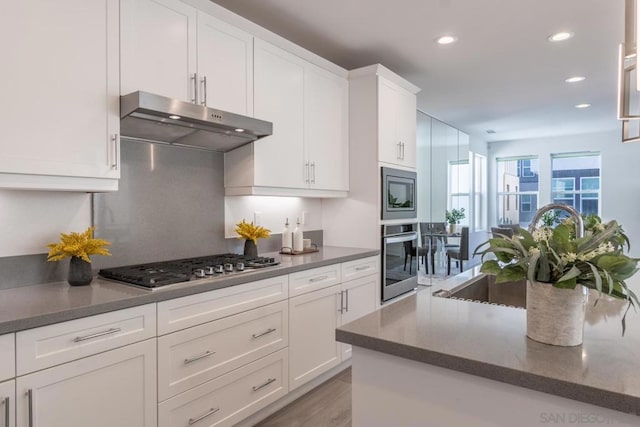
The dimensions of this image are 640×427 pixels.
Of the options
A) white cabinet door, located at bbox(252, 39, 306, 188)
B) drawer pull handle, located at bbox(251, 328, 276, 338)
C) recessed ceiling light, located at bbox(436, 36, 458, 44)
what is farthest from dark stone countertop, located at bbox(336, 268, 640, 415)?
recessed ceiling light, located at bbox(436, 36, 458, 44)

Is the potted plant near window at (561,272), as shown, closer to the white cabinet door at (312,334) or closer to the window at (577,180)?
the white cabinet door at (312,334)

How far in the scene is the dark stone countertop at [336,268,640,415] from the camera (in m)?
0.84

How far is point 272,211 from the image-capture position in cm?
309

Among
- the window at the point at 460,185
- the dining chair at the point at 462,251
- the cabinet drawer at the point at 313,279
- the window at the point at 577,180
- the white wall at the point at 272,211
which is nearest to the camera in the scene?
the cabinet drawer at the point at 313,279

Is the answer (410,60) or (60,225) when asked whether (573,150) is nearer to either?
(410,60)

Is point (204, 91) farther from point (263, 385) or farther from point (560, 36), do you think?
point (560, 36)

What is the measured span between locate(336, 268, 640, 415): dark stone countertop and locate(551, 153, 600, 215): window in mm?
7205

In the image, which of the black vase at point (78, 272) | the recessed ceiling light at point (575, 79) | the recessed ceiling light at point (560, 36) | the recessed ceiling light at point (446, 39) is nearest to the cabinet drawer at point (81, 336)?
the black vase at point (78, 272)

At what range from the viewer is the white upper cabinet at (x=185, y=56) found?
6.31 feet

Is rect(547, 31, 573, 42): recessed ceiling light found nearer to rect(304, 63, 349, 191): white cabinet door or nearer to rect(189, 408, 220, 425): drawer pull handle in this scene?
rect(304, 63, 349, 191): white cabinet door

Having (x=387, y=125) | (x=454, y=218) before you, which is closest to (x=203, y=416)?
(x=387, y=125)

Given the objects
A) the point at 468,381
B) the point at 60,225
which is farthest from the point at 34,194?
the point at 468,381

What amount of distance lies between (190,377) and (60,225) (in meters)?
0.99

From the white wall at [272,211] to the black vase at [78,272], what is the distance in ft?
3.43
